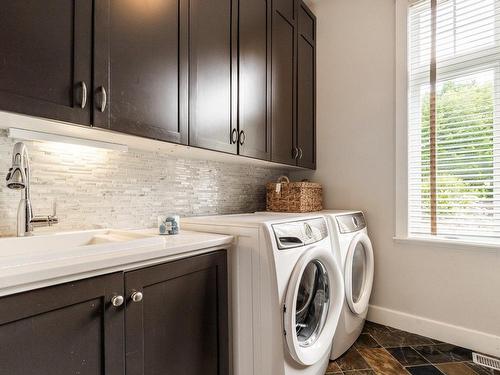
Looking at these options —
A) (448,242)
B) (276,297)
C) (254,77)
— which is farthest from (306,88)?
(276,297)

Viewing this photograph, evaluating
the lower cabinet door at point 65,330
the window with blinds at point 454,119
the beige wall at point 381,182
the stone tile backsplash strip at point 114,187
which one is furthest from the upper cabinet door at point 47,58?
the window with blinds at point 454,119

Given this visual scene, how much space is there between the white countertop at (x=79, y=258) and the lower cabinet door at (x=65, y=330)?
3 centimetres

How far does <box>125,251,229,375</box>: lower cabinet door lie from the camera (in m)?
0.94

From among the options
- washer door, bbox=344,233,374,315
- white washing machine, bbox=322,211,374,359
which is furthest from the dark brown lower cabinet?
washer door, bbox=344,233,374,315

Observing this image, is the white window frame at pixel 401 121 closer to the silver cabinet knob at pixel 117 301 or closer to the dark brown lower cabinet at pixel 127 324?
the dark brown lower cabinet at pixel 127 324

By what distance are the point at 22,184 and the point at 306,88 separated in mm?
2063

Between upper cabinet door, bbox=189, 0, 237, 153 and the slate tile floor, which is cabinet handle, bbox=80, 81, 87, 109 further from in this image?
the slate tile floor

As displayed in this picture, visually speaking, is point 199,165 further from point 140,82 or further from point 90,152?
point 140,82

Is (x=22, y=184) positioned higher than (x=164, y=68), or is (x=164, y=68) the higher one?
(x=164, y=68)

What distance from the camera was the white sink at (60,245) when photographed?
2.55 ft

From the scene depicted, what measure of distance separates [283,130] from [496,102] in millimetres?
1364

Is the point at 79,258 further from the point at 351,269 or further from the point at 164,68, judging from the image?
the point at 351,269

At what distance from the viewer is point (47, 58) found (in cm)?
91

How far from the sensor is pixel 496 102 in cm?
180
